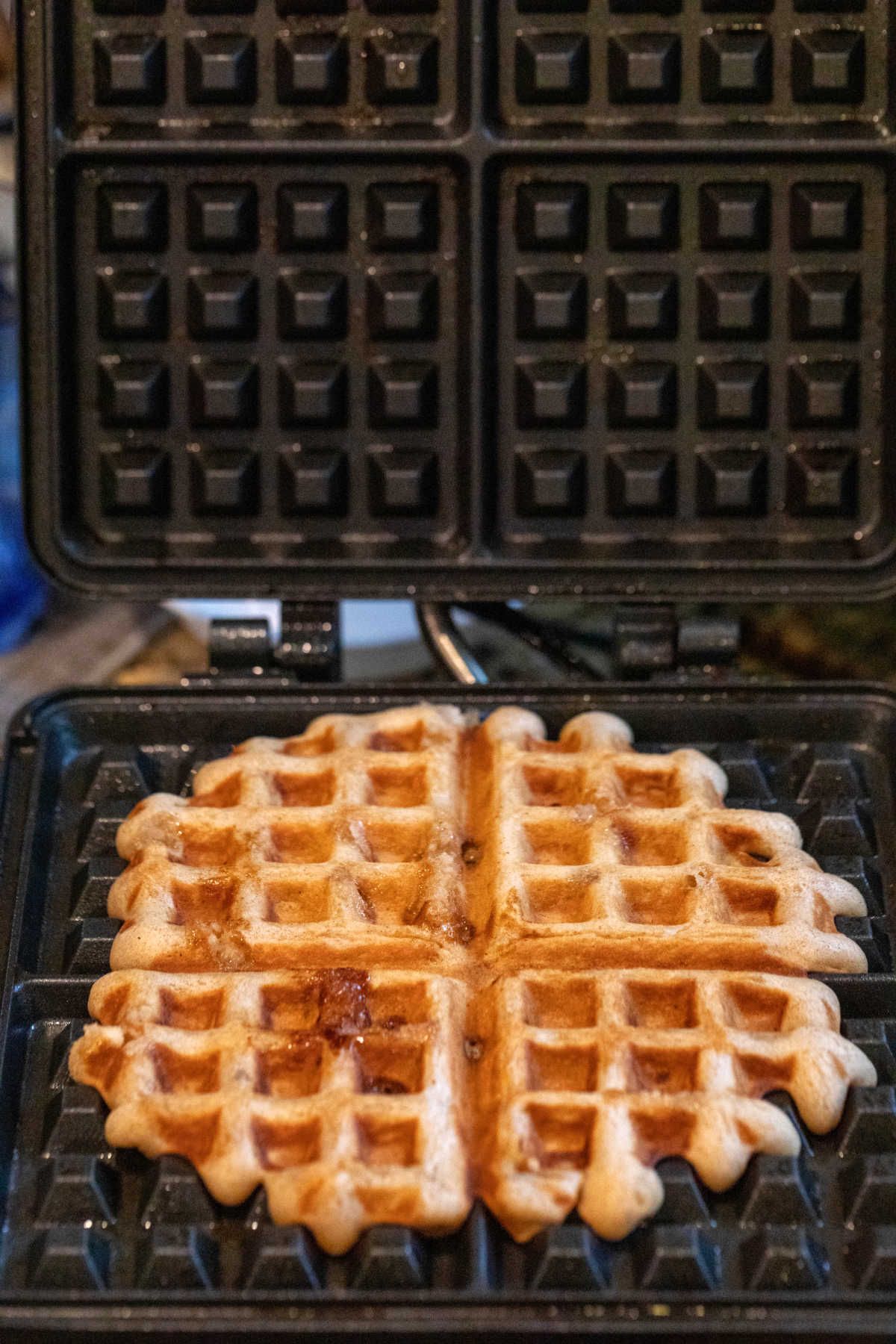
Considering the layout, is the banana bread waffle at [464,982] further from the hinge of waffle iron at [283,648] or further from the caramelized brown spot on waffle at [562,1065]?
the hinge of waffle iron at [283,648]

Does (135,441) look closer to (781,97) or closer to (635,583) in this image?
(635,583)

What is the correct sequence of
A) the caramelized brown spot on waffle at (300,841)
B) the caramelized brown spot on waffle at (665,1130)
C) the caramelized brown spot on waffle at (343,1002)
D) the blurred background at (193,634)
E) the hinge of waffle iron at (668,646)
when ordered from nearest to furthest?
1. the caramelized brown spot on waffle at (665,1130)
2. the caramelized brown spot on waffle at (343,1002)
3. the caramelized brown spot on waffle at (300,841)
4. the hinge of waffle iron at (668,646)
5. the blurred background at (193,634)

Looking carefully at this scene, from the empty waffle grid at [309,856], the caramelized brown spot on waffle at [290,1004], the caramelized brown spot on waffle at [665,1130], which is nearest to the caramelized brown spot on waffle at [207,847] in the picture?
the empty waffle grid at [309,856]

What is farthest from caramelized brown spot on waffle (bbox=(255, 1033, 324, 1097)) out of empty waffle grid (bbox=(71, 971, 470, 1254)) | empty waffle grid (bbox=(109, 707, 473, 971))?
empty waffle grid (bbox=(109, 707, 473, 971))

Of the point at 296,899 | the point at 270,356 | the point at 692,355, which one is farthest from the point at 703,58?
the point at 296,899

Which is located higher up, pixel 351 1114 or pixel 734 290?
pixel 734 290

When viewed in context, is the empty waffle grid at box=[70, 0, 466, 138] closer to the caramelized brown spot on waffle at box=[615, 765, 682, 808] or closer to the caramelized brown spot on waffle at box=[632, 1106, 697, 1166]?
the caramelized brown spot on waffle at box=[615, 765, 682, 808]

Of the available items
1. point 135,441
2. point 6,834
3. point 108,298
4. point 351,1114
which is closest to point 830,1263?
point 351,1114
